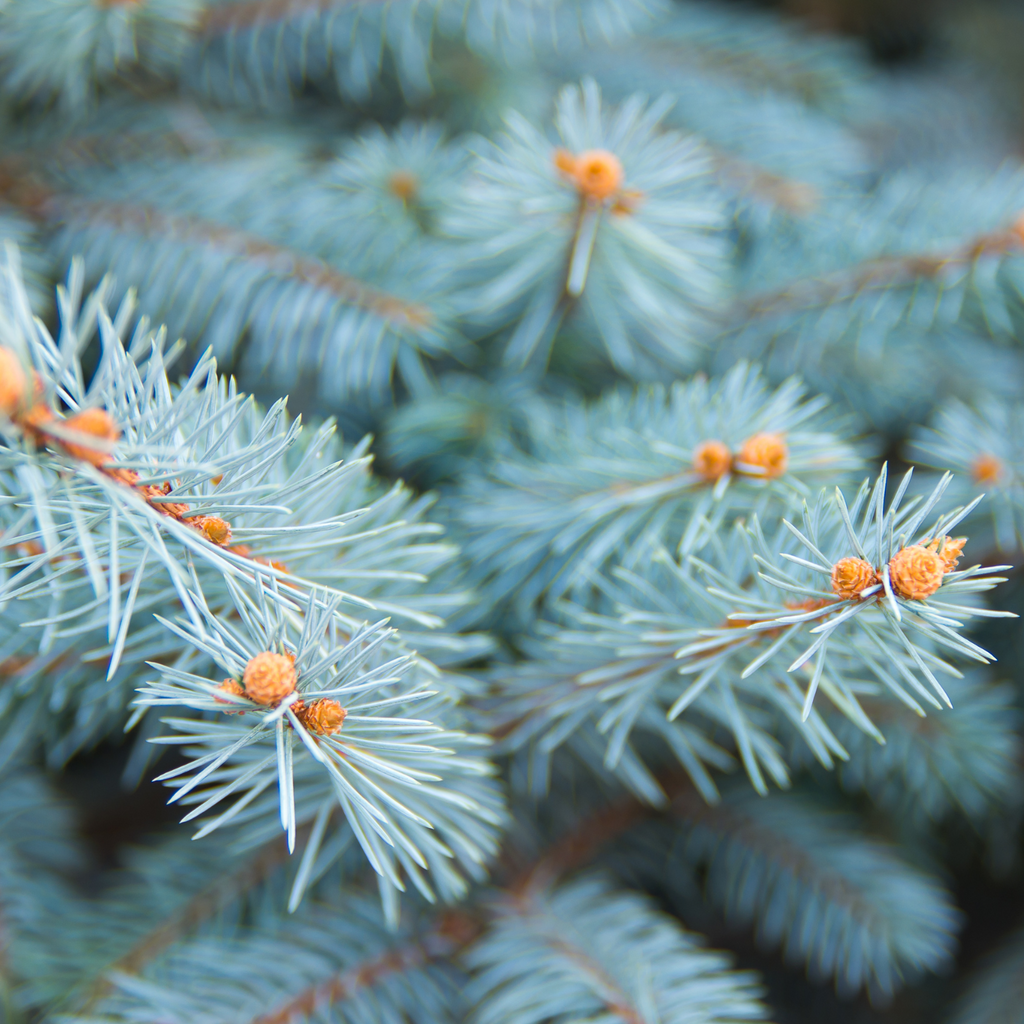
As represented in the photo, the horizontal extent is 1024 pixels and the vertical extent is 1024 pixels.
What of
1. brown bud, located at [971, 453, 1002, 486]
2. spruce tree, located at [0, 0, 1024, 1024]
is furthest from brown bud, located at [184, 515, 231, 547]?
brown bud, located at [971, 453, 1002, 486]

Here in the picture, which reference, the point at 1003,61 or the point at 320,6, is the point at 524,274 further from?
the point at 1003,61

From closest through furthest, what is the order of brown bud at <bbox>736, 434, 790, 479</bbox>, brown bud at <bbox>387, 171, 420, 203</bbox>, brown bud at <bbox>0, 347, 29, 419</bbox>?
brown bud at <bbox>0, 347, 29, 419</bbox>, brown bud at <bbox>736, 434, 790, 479</bbox>, brown bud at <bbox>387, 171, 420, 203</bbox>

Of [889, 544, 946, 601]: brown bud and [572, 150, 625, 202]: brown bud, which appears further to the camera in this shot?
[572, 150, 625, 202]: brown bud

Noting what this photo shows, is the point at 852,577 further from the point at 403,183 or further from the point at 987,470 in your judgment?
the point at 403,183

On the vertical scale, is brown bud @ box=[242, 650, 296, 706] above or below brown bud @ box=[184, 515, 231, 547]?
below

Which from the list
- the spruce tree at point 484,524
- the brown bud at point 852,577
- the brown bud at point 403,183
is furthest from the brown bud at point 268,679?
the brown bud at point 403,183

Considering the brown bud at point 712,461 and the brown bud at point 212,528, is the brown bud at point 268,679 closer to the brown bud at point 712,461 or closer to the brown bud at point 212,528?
the brown bud at point 212,528

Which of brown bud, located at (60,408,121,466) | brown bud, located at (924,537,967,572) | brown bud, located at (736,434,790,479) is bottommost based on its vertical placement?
brown bud, located at (60,408,121,466)

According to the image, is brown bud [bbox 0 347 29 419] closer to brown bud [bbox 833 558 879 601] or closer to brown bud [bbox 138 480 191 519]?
brown bud [bbox 138 480 191 519]
